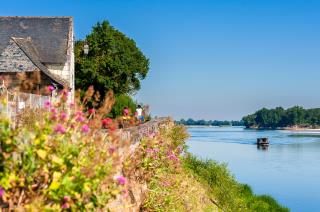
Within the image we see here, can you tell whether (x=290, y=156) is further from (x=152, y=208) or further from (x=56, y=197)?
(x=56, y=197)

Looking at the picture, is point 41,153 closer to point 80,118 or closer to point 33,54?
point 80,118

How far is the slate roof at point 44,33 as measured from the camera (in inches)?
1591

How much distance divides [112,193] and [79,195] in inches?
19.4

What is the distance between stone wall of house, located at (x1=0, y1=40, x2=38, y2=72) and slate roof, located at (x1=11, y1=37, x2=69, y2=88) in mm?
330

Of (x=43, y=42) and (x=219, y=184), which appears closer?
(x=219, y=184)

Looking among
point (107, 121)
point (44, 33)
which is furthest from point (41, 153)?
point (44, 33)

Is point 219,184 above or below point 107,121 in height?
below

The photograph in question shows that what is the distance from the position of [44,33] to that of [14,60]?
7.55 meters

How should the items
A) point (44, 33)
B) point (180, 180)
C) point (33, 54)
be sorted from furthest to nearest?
point (44, 33)
point (33, 54)
point (180, 180)

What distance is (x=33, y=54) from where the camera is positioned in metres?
38.5

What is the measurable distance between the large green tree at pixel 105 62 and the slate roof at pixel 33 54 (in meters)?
22.8

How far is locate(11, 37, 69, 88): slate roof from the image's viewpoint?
1390 inches

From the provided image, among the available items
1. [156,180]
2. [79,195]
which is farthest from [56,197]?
[156,180]

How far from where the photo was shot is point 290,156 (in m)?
69.1
